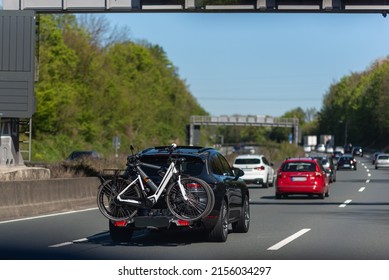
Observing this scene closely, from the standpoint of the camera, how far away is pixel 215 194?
619 inches

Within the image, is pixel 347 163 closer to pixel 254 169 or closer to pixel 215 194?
pixel 254 169

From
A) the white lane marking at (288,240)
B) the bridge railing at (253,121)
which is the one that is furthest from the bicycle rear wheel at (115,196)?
the bridge railing at (253,121)

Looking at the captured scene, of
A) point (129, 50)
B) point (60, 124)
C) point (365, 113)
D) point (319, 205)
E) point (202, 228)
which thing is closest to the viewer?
point (202, 228)

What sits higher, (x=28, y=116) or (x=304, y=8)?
(x=304, y=8)

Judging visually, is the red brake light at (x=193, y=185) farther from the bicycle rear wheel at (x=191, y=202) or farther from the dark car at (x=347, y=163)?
the dark car at (x=347, y=163)

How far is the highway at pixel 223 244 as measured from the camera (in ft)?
46.4

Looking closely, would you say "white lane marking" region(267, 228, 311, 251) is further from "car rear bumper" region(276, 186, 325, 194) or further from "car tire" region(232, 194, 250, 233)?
"car rear bumper" region(276, 186, 325, 194)

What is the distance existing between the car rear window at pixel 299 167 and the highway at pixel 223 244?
335 inches

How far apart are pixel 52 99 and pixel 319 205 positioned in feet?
152

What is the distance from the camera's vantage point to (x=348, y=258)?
1377cm

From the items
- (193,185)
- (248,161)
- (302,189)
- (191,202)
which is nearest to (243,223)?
(193,185)

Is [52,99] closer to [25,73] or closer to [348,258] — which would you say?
[25,73]

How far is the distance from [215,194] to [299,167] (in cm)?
1830

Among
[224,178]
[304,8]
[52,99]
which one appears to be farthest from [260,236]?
[52,99]
